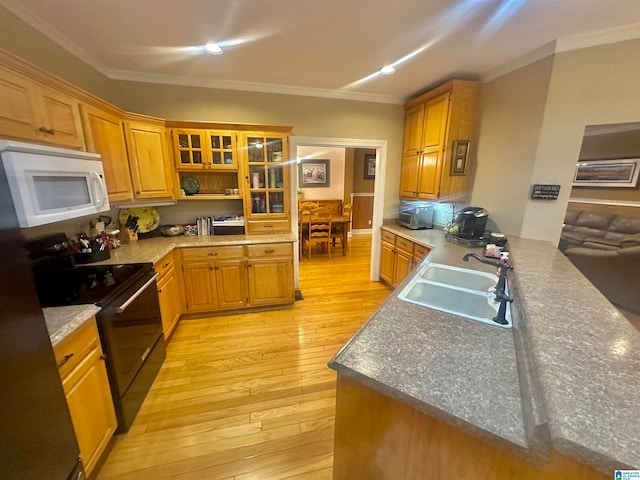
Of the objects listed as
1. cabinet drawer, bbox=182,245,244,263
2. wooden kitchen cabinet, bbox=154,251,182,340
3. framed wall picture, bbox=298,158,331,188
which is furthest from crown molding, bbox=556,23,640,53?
framed wall picture, bbox=298,158,331,188

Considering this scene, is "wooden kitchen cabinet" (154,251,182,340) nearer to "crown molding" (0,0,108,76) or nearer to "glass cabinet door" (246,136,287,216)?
"glass cabinet door" (246,136,287,216)

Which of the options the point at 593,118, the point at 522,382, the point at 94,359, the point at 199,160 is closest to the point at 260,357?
the point at 94,359

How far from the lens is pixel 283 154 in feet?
9.96

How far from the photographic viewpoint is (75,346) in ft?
4.12

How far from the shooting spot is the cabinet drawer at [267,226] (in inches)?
123

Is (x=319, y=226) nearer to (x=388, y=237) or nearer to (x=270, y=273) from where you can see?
(x=388, y=237)

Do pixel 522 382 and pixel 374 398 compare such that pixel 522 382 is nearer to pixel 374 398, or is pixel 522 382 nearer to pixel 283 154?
pixel 374 398

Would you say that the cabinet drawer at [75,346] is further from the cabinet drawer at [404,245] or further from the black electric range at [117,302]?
the cabinet drawer at [404,245]

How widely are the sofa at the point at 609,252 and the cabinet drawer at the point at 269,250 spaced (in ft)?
12.5

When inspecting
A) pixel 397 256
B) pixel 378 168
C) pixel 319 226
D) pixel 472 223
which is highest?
pixel 378 168

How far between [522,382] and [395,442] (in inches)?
18.2

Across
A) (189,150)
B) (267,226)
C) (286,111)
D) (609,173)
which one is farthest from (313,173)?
(609,173)

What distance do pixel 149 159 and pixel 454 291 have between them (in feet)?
9.91

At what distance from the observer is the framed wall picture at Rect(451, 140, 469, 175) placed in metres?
2.83
